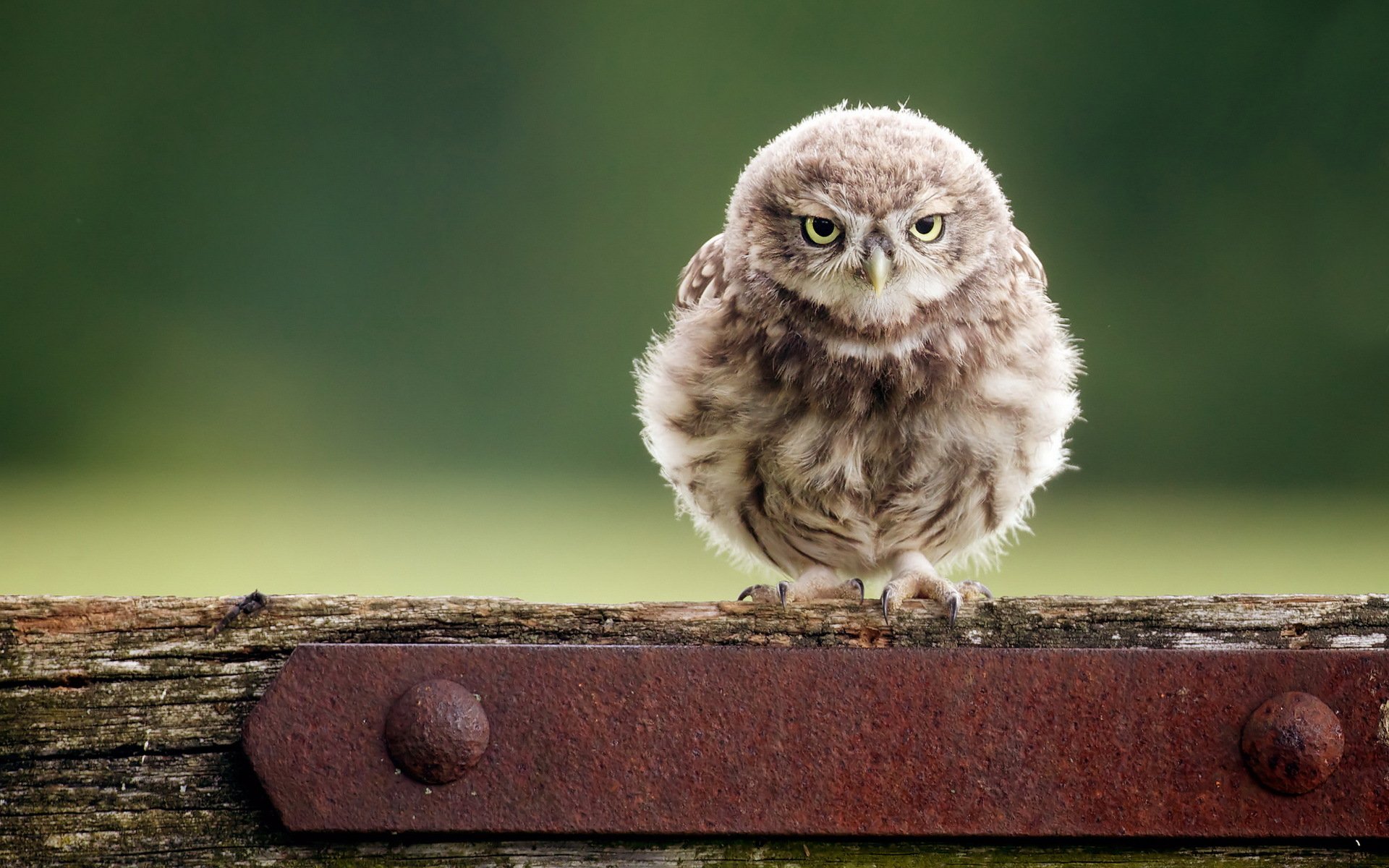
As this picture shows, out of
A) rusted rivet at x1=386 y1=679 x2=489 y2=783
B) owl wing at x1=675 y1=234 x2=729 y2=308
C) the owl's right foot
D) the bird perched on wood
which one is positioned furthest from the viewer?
owl wing at x1=675 y1=234 x2=729 y2=308

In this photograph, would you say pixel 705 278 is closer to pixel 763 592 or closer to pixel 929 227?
pixel 929 227

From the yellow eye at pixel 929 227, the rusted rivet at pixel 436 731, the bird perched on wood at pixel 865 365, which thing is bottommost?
the rusted rivet at pixel 436 731

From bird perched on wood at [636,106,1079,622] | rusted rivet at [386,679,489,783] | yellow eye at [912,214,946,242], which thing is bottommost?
rusted rivet at [386,679,489,783]

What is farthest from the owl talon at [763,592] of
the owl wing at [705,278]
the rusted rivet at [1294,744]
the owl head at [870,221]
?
the rusted rivet at [1294,744]

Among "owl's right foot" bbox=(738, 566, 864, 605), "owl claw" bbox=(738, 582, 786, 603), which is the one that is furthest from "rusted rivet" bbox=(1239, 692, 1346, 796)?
"owl claw" bbox=(738, 582, 786, 603)

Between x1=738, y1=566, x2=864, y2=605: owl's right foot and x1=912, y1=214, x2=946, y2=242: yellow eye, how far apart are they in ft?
2.01

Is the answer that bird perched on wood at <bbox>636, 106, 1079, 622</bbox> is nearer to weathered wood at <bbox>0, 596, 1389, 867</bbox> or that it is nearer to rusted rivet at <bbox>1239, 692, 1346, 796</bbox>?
weathered wood at <bbox>0, 596, 1389, 867</bbox>

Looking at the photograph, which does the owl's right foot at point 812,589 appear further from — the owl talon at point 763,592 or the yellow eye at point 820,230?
the yellow eye at point 820,230

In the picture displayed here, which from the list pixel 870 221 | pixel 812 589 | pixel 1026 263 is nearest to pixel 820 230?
pixel 870 221

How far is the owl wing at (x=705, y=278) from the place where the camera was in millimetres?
2385

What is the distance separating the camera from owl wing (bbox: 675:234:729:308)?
2.38m

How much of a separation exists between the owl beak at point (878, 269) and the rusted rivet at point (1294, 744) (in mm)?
1149

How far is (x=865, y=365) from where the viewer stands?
6.80ft

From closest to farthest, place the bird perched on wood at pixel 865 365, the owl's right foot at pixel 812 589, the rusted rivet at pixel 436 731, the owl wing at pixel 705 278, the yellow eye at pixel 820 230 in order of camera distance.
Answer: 1. the rusted rivet at pixel 436 731
2. the owl's right foot at pixel 812 589
3. the bird perched on wood at pixel 865 365
4. the yellow eye at pixel 820 230
5. the owl wing at pixel 705 278
